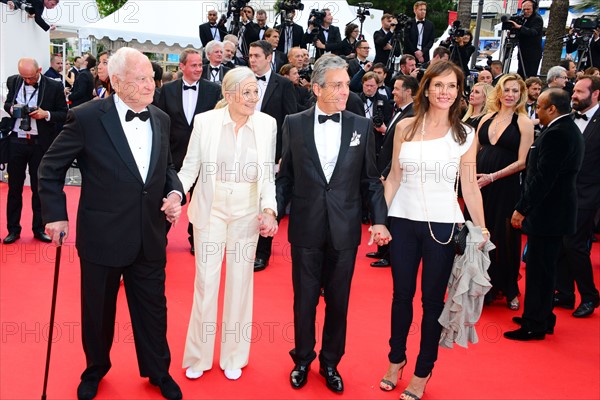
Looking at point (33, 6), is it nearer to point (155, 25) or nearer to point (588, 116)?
point (155, 25)

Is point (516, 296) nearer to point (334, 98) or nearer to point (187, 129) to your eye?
point (334, 98)

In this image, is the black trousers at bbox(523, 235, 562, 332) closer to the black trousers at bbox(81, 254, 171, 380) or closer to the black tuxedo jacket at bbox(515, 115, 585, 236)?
the black tuxedo jacket at bbox(515, 115, 585, 236)

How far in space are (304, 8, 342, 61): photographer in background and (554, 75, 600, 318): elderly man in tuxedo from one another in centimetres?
587

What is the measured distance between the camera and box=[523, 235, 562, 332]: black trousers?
14.2 feet

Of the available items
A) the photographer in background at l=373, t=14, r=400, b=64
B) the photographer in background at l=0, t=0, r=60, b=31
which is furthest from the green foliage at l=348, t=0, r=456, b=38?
the photographer in background at l=0, t=0, r=60, b=31

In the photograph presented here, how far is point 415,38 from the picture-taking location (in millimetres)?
10422

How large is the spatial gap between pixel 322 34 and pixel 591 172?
21.6ft

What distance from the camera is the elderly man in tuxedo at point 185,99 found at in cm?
535

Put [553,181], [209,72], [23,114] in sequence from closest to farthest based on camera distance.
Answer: [553,181] < [23,114] < [209,72]

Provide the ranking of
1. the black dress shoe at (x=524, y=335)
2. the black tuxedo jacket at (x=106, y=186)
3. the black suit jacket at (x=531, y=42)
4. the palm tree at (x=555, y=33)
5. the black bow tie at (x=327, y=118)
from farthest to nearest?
the palm tree at (x=555, y=33) < the black suit jacket at (x=531, y=42) < the black dress shoe at (x=524, y=335) < the black bow tie at (x=327, y=118) < the black tuxedo jacket at (x=106, y=186)

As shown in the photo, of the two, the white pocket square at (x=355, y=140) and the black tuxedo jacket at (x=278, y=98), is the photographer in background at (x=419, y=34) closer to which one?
the black tuxedo jacket at (x=278, y=98)

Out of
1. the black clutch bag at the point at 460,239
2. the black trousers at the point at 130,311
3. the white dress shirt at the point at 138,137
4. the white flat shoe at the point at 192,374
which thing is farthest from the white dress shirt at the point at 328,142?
the white flat shoe at the point at 192,374

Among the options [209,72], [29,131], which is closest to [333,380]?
[209,72]

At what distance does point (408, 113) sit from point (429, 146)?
1903mm
